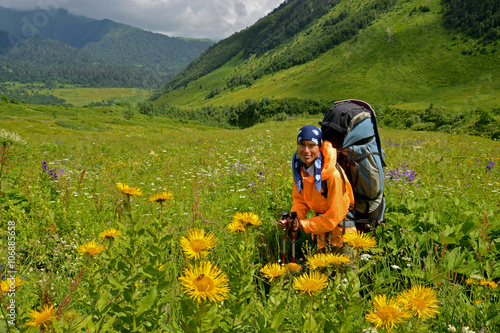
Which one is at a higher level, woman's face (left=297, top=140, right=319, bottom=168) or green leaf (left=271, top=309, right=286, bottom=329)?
woman's face (left=297, top=140, right=319, bottom=168)

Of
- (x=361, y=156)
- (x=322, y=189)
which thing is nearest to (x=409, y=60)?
(x=361, y=156)

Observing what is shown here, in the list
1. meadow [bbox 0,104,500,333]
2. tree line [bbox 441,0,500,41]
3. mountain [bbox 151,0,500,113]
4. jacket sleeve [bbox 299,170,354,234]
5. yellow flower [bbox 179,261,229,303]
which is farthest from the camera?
tree line [bbox 441,0,500,41]

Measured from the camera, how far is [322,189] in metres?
3.33

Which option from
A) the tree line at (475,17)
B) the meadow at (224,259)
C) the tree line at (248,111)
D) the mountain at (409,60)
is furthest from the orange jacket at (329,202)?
the tree line at (475,17)

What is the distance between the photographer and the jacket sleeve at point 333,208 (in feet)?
10.3

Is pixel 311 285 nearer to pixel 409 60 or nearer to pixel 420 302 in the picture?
pixel 420 302

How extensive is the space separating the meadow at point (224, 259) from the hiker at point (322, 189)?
1.18 feet

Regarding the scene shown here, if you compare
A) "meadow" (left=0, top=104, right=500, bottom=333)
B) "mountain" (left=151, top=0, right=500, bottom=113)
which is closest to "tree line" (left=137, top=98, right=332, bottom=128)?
"mountain" (left=151, top=0, right=500, bottom=113)

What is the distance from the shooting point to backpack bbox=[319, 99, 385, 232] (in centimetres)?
348

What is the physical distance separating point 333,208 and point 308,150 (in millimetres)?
729

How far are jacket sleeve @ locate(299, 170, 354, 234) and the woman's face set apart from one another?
1.04 feet

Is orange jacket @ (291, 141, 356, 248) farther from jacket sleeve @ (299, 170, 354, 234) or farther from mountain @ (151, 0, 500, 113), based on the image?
mountain @ (151, 0, 500, 113)

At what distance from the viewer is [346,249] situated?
3.35 meters

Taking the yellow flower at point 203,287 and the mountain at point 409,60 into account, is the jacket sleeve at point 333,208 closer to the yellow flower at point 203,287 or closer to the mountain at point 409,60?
the yellow flower at point 203,287
